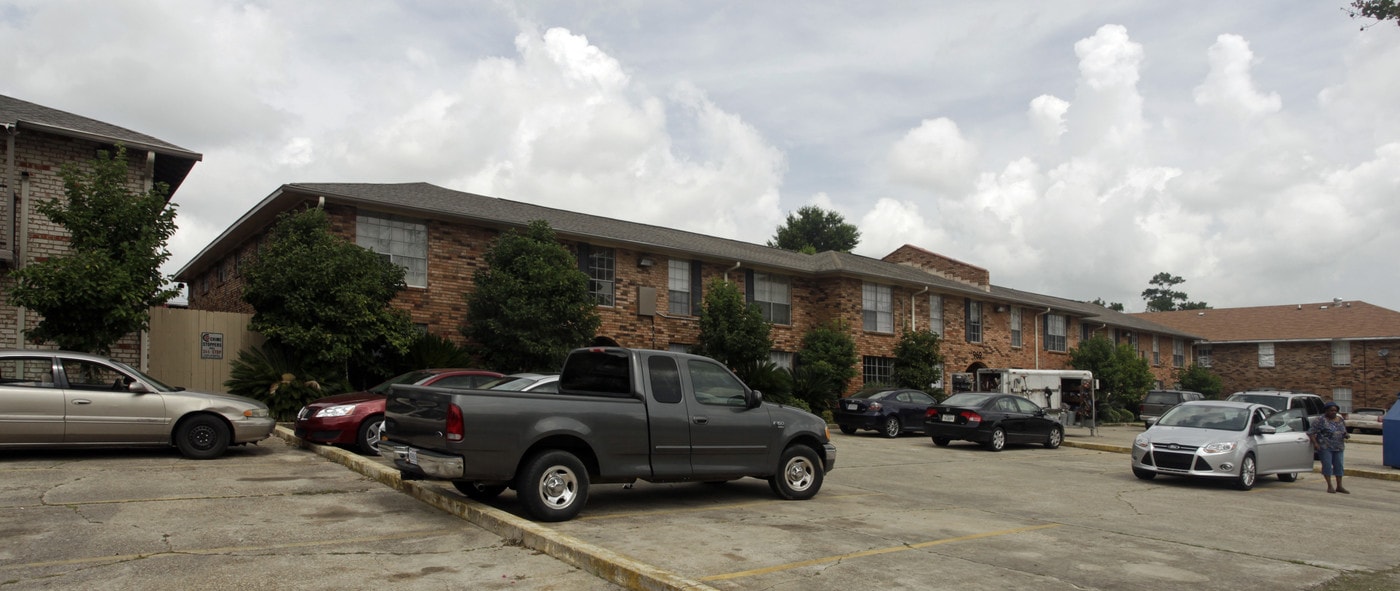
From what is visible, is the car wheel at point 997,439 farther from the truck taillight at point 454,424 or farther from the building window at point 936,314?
the truck taillight at point 454,424

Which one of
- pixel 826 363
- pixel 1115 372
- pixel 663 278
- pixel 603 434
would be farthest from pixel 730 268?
pixel 1115 372

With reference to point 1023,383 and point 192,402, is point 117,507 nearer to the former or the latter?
point 192,402

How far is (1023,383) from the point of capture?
88.9ft

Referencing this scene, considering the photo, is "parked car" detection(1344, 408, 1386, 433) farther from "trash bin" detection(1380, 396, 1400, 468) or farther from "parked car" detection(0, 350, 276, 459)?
"parked car" detection(0, 350, 276, 459)

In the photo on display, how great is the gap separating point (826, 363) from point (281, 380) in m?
15.7

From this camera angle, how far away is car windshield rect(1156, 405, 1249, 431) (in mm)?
14437

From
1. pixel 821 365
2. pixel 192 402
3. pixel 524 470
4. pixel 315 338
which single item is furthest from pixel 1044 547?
pixel 821 365

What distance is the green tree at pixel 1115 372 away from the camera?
38375 millimetres

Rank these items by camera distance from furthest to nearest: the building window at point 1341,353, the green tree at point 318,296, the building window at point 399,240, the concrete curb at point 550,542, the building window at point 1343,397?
1. the building window at point 1341,353
2. the building window at point 1343,397
3. the building window at point 399,240
4. the green tree at point 318,296
5. the concrete curb at point 550,542

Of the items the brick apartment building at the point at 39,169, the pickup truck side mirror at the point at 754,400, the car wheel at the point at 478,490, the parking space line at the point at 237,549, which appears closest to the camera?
the parking space line at the point at 237,549

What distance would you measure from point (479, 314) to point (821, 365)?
11.0 m

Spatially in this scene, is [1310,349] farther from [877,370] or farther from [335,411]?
[335,411]

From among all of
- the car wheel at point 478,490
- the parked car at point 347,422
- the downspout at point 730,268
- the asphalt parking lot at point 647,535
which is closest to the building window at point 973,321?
the downspout at point 730,268

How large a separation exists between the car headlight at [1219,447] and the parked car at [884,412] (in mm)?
9805
